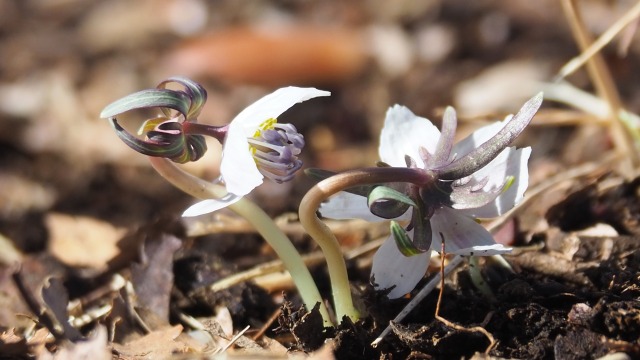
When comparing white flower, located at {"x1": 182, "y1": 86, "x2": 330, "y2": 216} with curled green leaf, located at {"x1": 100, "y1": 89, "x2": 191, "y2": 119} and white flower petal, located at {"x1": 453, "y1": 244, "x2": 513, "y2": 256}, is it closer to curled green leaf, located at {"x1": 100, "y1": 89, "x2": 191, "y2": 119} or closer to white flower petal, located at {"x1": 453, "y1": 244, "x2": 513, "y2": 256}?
curled green leaf, located at {"x1": 100, "y1": 89, "x2": 191, "y2": 119}

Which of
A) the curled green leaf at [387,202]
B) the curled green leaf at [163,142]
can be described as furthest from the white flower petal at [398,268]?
the curled green leaf at [163,142]

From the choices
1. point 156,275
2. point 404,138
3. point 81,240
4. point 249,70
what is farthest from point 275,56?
point 404,138

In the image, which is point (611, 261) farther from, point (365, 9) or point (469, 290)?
point (365, 9)

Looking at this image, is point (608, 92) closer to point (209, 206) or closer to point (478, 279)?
point (478, 279)

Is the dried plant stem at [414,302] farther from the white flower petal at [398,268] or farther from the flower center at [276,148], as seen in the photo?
the flower center at [276,148]

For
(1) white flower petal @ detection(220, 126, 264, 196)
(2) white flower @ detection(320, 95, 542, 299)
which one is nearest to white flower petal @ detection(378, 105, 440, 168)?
(2) white flower @ detection(320, 95, 542, 299)
